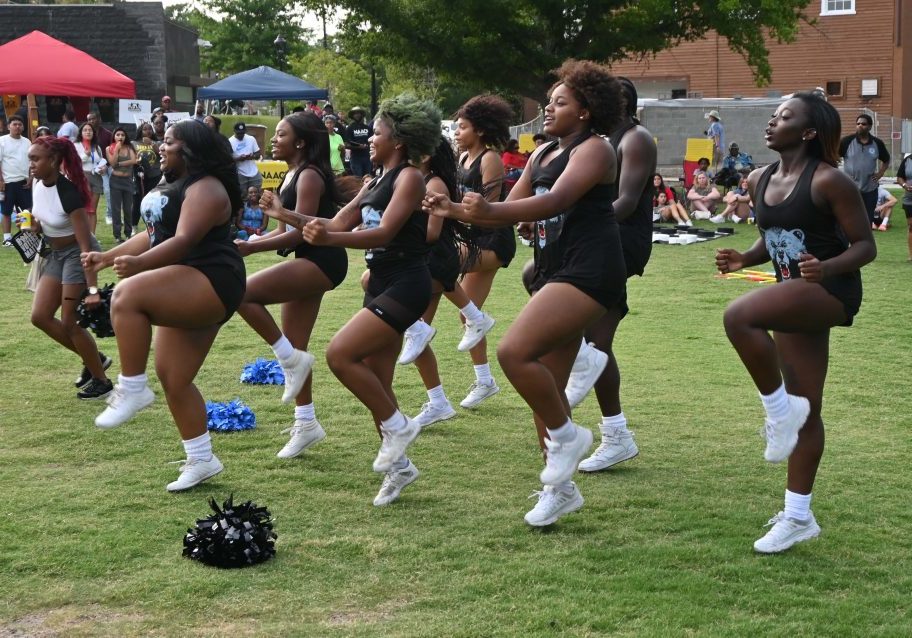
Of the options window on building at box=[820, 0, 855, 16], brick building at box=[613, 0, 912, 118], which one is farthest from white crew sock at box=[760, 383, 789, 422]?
window on building at box=[820, 0, 855, 16]

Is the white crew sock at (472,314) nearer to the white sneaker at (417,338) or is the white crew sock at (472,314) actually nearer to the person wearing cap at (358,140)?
the white sneaker at (417,338)

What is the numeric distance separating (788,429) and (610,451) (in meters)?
1.67

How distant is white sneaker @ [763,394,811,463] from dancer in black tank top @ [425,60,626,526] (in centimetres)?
86

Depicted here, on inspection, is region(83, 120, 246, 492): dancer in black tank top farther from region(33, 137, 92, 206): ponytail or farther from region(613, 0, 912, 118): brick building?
region(613, 0, 912, 118): brick building

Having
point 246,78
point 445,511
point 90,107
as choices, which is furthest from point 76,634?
point 90,107

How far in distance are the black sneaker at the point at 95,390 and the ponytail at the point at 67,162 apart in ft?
4.45

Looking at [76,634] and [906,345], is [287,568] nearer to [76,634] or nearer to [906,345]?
[76,634]

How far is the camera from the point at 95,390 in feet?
27.8

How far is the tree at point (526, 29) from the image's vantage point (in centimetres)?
2869

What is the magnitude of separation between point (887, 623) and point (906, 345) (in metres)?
6.48

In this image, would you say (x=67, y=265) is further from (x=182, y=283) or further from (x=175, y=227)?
(x=182, y=283)

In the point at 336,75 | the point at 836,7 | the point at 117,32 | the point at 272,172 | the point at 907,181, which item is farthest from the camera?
the point at 336,75

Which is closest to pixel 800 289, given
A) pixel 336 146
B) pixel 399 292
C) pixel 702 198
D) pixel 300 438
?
pixel 399 292

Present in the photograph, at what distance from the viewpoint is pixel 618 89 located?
5.29m
